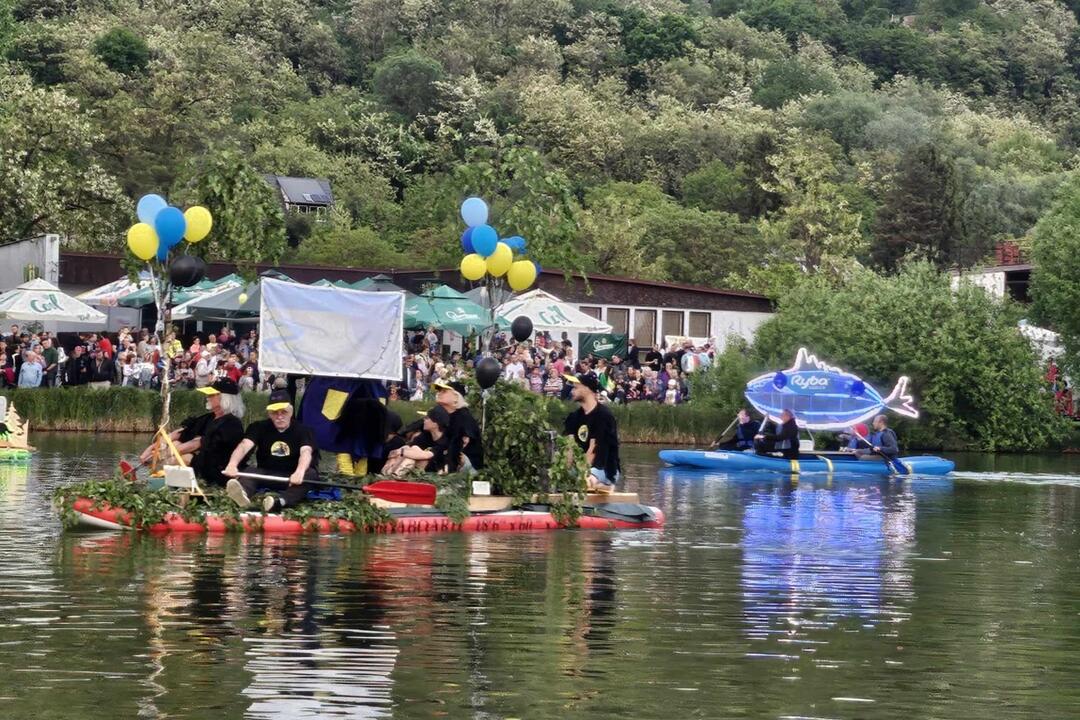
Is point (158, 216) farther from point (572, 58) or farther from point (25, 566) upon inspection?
point (572, 58)

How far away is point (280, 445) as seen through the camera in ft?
73.8

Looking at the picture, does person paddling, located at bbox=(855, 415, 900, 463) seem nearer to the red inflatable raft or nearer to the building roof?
the red inflatable raft

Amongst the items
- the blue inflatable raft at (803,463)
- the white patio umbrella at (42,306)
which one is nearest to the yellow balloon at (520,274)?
the blue inflatable raft at (803,463)

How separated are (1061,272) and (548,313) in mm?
17102

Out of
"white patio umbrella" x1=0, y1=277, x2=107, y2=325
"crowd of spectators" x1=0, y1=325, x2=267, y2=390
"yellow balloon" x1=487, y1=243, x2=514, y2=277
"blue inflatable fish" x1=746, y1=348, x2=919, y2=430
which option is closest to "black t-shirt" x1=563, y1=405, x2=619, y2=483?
"yellow balloon" x1=487, y1=243, x2=514, y2=277

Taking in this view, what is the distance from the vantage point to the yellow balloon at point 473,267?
98.2 ft

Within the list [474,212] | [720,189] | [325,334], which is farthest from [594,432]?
[720,189]

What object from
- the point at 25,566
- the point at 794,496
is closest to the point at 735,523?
the point at 794,496

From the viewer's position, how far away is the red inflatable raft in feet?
71.9

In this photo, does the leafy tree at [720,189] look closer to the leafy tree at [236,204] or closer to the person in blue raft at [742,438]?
the person in blue raft at [742,438]

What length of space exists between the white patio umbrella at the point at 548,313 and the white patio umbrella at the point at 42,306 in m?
10.3

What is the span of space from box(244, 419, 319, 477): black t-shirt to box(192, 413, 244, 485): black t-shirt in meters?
0.19

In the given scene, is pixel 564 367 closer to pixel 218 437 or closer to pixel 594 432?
pixel 594 432

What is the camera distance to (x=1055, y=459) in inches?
2018
